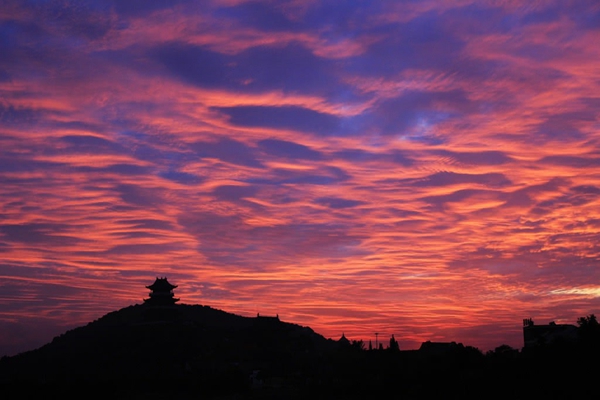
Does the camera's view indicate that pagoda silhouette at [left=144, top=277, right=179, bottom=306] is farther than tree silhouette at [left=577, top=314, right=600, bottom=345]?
Yes

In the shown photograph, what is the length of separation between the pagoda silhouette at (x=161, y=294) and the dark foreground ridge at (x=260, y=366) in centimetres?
83

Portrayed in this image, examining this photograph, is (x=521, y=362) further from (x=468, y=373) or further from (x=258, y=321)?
(x=258, y=321)

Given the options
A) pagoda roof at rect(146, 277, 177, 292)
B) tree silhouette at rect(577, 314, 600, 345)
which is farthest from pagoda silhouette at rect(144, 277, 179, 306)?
tree silhouette at rect(577, 314, 600, 345)

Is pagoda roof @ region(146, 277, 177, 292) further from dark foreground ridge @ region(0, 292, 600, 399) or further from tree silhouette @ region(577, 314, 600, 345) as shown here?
tree silhouette @ region(577, 314, 600, 345)

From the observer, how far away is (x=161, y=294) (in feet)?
316

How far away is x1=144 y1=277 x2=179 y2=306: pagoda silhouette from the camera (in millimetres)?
96000

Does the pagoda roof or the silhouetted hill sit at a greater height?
the pagoda roof

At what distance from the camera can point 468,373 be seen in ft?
129

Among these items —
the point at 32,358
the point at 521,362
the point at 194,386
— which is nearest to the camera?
the point at 521,362

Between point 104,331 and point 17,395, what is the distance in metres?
37.9

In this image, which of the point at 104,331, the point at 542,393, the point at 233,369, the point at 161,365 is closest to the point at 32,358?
the point at 104,331

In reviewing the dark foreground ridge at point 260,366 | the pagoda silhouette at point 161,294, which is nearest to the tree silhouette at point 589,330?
the dark foreground ridge at point 260,366

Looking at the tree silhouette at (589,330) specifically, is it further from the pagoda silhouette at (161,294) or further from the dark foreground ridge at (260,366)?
the pagoda silhouette at (161,294)

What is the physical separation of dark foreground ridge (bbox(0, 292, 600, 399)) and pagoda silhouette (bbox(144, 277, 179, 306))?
83 cm
